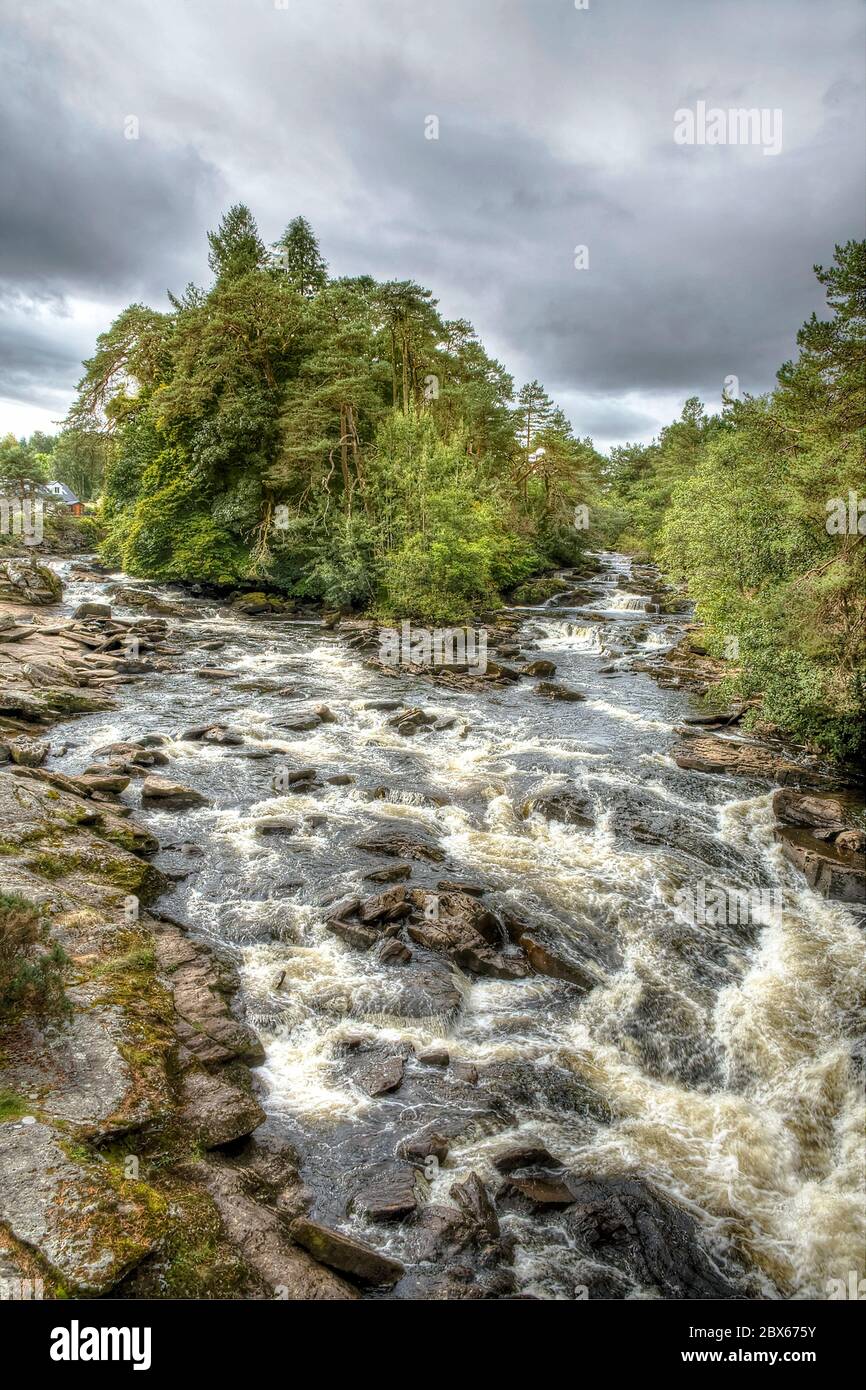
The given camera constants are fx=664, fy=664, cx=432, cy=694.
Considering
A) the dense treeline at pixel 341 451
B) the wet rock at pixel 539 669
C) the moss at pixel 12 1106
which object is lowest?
the moss at pixel 12 1106

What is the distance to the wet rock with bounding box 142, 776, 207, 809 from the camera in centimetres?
1229

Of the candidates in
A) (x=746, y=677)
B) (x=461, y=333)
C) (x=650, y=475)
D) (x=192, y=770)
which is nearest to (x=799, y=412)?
(x=746, y=677)

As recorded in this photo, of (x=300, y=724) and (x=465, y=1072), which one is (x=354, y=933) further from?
(x=300, y=724)

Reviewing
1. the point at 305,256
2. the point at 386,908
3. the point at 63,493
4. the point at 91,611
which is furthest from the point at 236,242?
the point at 63,493

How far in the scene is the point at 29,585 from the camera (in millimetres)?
29047

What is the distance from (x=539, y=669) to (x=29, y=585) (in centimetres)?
2243

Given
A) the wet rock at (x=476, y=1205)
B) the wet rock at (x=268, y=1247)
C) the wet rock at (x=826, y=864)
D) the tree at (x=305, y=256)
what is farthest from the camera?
the tree at (x=305, y=256)

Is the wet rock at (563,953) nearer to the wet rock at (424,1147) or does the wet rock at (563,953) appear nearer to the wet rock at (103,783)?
the wet rock at (424,1147)

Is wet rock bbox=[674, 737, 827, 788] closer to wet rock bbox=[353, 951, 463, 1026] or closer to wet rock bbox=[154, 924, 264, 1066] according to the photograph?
wet rock bbox=[353, 951, 463, 1026]

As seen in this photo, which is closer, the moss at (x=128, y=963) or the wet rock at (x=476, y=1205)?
the wet rock at (x=476, y=1205)

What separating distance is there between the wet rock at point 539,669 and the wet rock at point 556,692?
182 cm

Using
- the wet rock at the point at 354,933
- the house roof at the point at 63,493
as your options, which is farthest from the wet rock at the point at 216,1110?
the house roof at the point at 63,493

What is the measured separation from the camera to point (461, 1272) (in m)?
5.07

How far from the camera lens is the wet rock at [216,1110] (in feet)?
18.7
